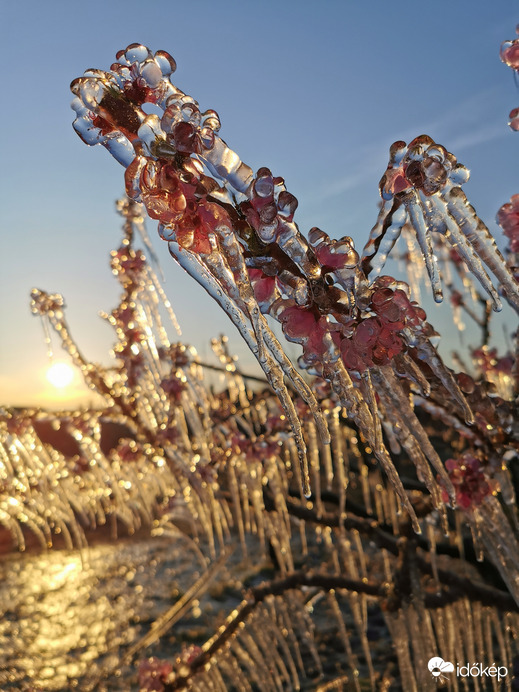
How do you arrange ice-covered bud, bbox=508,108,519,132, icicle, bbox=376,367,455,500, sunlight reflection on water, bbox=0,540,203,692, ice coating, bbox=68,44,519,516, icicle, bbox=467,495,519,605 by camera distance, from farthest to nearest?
sunlight reflection on water, bbox=0,540,203,692 < icicle, bbox=467,495,519,605 < ice-covered bud, bbox=508,108,519,132 < icicle, bbox=376,367,455,500 < ice coating, bbox=68,44,519,516

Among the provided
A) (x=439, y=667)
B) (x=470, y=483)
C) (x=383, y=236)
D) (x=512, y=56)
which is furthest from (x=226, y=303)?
(x=439, y=667)

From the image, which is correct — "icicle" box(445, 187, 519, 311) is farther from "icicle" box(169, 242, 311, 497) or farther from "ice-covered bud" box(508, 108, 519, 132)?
"ice-covered bud" box(508, 108, 519, 132)

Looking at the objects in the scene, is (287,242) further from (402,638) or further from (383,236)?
(402,638)

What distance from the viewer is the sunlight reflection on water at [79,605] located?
375cm

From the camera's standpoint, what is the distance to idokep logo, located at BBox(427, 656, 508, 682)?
2.35 meters

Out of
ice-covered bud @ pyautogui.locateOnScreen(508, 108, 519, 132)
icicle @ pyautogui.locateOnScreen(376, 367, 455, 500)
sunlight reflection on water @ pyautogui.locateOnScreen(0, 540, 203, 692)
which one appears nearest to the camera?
icicle @ pyautogui.locateOnScreen(376, 367, 455, 500)

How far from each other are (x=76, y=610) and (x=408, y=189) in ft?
16.8

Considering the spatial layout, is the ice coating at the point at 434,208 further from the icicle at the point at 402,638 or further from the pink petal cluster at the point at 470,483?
the icicle at the point at 402,638

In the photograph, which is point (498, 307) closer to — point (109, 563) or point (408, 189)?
point (408, 189)

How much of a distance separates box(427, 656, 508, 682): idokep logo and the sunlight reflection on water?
75.1 inches

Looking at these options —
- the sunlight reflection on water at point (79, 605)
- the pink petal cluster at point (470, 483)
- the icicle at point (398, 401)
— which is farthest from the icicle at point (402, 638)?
the sunlight reflection on water at point (79, 605)

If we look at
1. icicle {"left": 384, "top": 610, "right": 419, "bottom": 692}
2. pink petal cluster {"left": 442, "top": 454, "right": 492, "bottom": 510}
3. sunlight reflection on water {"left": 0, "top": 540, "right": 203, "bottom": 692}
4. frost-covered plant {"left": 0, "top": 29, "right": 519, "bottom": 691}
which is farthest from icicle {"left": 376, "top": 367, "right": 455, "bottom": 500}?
sunlight reflection on water {"left": 0, "top": 540, "right": 203, "bottom": 692}

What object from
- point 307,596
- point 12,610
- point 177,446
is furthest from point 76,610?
point 177,446

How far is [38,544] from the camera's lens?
7.71 metres
